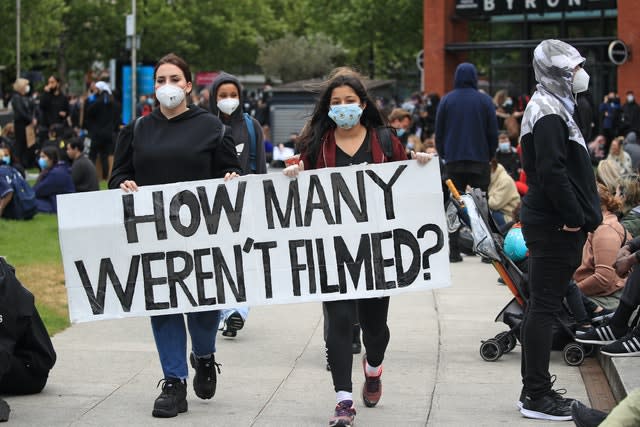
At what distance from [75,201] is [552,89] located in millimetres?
2543

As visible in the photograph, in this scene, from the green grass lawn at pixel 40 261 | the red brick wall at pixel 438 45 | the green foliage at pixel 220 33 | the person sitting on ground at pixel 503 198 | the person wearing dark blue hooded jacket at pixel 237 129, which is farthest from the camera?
the green foliage at pixel 220 33

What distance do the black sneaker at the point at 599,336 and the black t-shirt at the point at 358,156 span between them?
2.15m

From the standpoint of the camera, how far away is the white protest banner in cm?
668

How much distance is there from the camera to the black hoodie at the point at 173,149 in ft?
21.9

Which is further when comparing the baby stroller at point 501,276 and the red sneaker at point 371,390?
the baby stroller at point 501,276

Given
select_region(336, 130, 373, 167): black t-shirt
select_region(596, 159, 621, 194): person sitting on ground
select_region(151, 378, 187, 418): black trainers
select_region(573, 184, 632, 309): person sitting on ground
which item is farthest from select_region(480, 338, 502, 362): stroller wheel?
select_region(596, 159, 621, 194): person sitting on ground

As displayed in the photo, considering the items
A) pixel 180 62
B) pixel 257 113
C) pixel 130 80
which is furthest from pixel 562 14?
pixel 180 62

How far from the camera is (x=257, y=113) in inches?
1362

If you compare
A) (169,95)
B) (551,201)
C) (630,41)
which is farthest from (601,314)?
(630,41)

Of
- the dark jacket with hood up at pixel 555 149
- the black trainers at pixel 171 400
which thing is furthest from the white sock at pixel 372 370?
the dark jacket with hood up at pixel 555 149

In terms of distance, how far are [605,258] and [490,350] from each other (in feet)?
3.37

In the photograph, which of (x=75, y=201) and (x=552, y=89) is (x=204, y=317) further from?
(x=552, y=89)

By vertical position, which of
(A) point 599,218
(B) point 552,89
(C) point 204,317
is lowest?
(C) point 204,317

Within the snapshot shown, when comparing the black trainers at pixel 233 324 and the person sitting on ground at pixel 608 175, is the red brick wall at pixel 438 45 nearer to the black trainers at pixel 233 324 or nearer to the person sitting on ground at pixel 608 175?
the person sitting on ground at pixel 608 175
